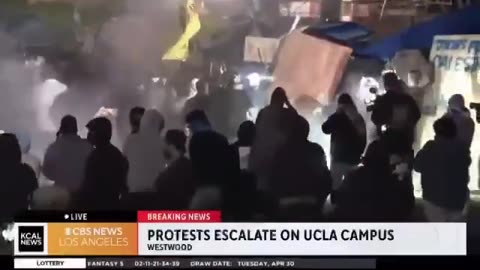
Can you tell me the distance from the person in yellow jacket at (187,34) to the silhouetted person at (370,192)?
376 mm

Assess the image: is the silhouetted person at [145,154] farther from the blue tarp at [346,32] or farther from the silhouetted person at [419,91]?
the silhouetted person at [419,91]

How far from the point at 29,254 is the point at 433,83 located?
803 millimetres

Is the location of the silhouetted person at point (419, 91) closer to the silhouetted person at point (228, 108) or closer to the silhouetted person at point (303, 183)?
the silhouetted person at point (303, 183)

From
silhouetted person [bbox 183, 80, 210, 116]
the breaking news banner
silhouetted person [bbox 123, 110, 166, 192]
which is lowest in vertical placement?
the breaking news banner

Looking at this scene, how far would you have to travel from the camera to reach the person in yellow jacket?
1.61 m

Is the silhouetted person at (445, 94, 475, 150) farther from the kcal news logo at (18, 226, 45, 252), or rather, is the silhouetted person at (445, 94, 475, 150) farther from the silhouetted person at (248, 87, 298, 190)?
the kcal news logo at (18, 226, 45, 252)

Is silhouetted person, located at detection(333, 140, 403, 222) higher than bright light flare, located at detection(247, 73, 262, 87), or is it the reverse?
bright light flare, located at detection(247, 73, 262, 87)

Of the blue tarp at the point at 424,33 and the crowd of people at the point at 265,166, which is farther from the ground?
the blue tarp at the point at 424,33

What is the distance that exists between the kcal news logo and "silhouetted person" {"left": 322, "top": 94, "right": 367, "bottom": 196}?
1.79 feet

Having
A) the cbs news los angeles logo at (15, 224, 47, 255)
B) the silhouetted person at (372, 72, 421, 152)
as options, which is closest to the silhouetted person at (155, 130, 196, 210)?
the cbs news los angeles logo at (15, 224, 47, 255)

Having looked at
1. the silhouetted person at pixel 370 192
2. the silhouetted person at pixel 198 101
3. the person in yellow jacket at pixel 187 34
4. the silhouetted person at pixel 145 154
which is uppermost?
the person in yellow jacket at pixel 187 34

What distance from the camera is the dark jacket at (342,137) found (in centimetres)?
162

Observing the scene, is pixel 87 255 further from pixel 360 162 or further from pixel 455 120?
pixel 455 120

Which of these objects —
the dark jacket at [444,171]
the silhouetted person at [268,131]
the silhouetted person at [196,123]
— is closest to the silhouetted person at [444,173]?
the dark jacket at [444,171]
